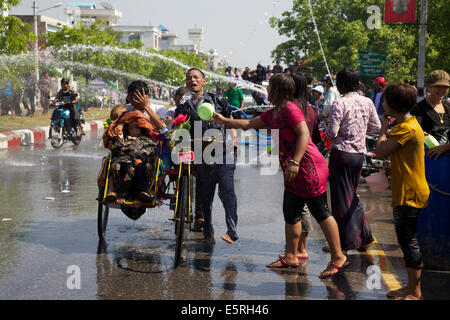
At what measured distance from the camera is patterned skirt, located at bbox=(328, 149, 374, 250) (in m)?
6.14

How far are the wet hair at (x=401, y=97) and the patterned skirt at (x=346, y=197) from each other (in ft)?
3.79

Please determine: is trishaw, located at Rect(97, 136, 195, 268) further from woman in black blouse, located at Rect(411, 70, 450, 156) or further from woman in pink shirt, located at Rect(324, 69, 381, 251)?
woman in black blouse, located at Rect(411, 70, 450, 156)

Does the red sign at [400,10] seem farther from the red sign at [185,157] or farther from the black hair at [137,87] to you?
the red sign at [185,157]

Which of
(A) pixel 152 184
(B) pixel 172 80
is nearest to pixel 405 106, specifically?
(A) pixel 152 184

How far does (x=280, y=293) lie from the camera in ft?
16.8

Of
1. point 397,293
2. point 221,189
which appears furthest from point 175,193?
point 397,293

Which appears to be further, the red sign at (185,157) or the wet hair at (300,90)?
the red sign at (185,157)

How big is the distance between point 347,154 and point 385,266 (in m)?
1.09

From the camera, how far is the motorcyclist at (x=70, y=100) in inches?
657

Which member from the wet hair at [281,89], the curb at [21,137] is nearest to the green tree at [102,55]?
the curb at [21,137]

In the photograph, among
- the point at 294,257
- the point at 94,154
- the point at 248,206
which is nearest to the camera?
the point at 294,257
